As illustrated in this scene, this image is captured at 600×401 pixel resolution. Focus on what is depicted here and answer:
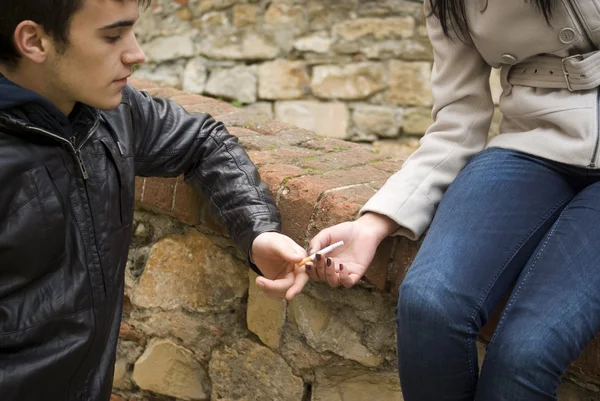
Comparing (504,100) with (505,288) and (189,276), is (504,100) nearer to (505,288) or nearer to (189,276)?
(505,288)

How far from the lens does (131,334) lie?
7.22 ft

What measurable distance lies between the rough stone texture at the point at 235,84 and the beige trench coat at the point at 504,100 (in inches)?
150

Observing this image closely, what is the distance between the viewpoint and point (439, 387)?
128cm

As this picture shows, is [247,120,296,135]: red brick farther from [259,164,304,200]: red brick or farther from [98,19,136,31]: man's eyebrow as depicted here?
[98,19,136,31]: man's eyebrow

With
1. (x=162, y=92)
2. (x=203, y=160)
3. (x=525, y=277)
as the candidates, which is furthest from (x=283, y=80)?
(x=525, y=277)

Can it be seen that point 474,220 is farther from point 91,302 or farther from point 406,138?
point 406,138

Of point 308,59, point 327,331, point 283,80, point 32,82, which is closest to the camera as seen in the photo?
point 32,82

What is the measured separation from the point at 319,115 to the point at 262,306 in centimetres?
349

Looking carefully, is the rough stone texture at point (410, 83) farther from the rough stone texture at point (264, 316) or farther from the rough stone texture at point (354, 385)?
the rough stone texture at point (354, 385)

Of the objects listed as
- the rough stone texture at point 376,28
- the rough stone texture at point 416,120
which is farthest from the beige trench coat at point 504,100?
the rough stone texture at point 416,120

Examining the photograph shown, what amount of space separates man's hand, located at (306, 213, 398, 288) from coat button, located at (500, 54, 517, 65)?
403 millimetres

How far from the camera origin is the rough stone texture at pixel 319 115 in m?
5.22

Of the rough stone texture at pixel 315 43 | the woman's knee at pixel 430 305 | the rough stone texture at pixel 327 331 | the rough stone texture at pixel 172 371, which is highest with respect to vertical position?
the woman's knee at pixel 430 305

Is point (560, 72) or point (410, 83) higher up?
point (560, 72)
